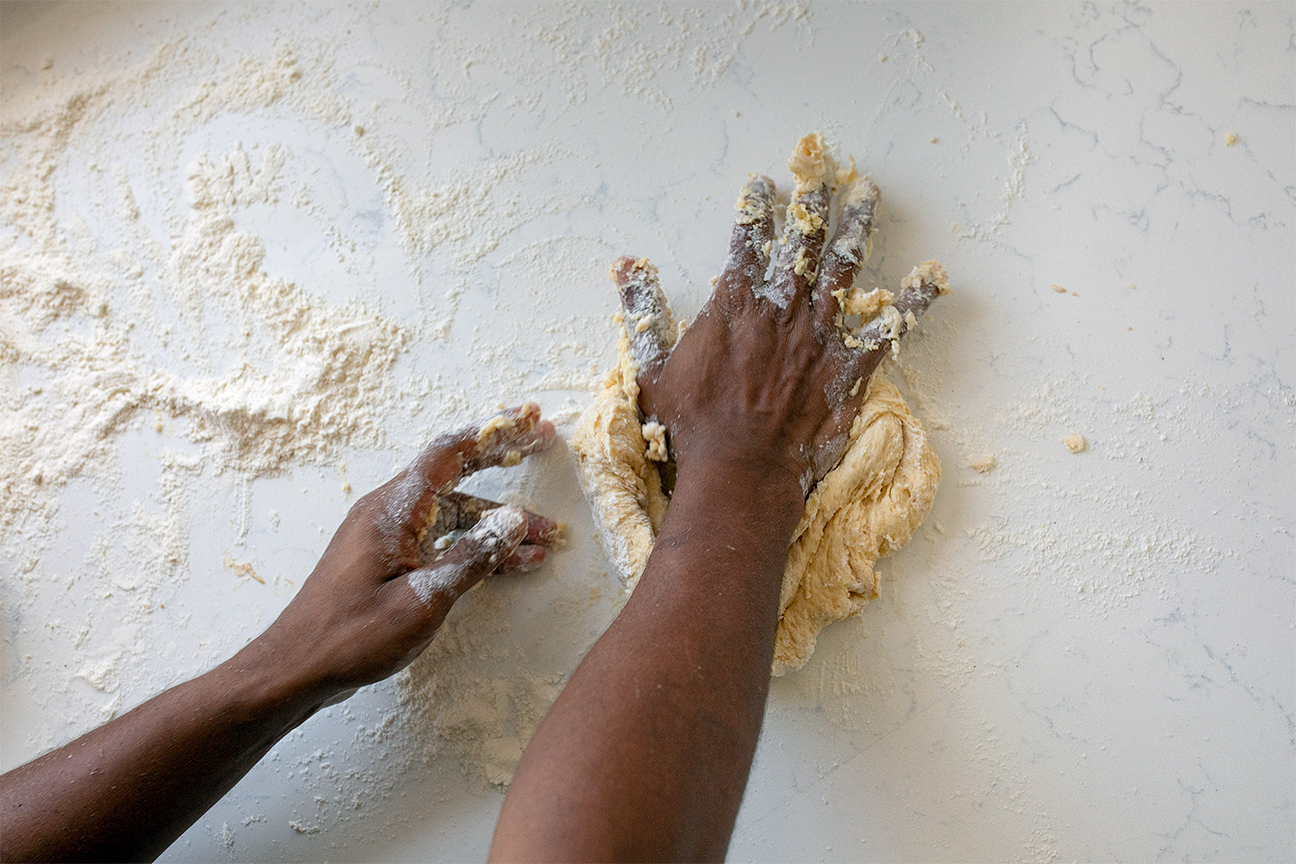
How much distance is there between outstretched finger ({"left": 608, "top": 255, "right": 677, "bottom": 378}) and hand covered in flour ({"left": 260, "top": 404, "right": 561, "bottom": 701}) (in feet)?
0.70

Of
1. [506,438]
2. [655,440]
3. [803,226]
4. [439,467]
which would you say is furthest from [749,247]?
[439,467]

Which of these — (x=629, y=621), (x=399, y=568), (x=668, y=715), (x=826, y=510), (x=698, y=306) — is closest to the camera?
(x=668, y=715)

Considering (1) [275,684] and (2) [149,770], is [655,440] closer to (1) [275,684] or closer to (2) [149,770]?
(1) [275,684]

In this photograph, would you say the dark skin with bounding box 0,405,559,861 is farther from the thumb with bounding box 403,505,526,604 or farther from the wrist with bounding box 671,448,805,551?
the wrist with bounding box 671,448,805,551

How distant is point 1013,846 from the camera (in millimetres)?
1220

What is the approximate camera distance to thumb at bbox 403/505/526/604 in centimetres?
111

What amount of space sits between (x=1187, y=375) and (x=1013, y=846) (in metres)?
0.85

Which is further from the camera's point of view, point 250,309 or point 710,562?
point 250,309

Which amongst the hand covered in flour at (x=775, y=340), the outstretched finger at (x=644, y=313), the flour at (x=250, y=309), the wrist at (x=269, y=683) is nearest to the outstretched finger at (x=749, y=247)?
the hand covered in flour at (x=775, y=340)

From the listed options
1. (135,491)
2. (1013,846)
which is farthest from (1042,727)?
(135,491)

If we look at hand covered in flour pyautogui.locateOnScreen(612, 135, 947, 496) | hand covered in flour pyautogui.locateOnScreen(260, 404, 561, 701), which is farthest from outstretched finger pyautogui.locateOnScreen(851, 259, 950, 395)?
hand covered in flour pyautogui.locateOnScreen(260, 404, 561, 701)

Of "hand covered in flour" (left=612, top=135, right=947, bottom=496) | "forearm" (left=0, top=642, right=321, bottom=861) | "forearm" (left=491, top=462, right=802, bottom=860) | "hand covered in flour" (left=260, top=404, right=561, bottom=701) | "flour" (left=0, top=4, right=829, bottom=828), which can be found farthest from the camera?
"flour" (left=0, top=4, right=829, bottom=828)

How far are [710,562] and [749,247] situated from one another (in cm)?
55

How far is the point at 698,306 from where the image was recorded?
54.2 inches
